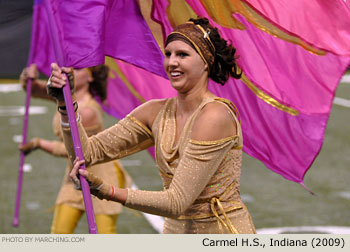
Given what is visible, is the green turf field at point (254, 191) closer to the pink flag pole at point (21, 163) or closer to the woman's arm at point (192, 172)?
the pink flag pole at point (21, 163)

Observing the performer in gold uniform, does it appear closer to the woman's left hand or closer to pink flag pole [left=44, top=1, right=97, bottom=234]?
pink flag pole [left=44, top=1, right=97, bottom=234]

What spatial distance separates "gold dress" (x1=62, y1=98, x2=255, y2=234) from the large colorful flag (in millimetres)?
449

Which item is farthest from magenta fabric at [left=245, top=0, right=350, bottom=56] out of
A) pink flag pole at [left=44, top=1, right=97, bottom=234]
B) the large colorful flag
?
pink flag pole at [left=44, top=1, right=97, bottom=234]

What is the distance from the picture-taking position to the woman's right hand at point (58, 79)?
3.47 metres

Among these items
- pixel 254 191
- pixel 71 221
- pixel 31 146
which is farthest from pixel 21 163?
pixel 254 191

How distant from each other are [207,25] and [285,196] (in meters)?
5.74

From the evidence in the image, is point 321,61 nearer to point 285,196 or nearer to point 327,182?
point 285,196

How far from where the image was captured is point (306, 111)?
4262 mm

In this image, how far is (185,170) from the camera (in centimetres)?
340

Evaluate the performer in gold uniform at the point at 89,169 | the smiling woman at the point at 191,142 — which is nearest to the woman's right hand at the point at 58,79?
the smiling woman at the point at 191,142

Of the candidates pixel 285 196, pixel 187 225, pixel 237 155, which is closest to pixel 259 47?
pixel 237 155

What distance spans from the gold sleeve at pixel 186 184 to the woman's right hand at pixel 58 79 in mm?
608

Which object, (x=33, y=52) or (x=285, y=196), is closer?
(x=33, y=52)

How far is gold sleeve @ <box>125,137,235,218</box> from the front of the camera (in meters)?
3.35
